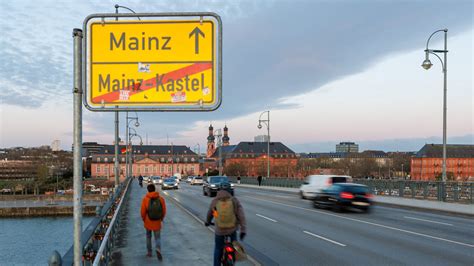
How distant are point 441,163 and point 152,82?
16710 centimetres

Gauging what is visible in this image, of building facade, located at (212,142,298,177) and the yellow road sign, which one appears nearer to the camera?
the yellow road sign

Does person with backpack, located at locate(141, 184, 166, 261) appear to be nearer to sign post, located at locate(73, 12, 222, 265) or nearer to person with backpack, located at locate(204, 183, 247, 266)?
person with backpack, located at locate(204, 183, 247, 266)

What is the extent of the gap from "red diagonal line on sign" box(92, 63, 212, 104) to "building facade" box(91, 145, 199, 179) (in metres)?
168

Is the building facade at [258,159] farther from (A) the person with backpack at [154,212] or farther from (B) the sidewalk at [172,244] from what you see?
(A) the person with backpack at [154,212]

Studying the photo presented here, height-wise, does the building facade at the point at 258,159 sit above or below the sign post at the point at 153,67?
below

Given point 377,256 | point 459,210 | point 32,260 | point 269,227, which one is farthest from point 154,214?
point 32,260

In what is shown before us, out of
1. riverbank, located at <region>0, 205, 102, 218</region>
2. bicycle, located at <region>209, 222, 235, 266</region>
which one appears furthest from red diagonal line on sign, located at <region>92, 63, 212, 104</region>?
riverbank, located at <region>0, 205, 102, 218</region>

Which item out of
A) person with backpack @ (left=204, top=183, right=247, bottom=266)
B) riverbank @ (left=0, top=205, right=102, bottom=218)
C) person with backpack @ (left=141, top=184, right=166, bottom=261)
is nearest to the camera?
person with backpack @ (left=204, top=183, right=247, bottom=266)

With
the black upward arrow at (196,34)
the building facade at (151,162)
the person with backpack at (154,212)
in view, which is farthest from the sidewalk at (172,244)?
the building facade at (151,162)

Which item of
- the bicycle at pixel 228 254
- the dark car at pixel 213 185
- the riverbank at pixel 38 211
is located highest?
the bicycle at pixel 228 254

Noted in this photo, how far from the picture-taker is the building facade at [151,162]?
176m

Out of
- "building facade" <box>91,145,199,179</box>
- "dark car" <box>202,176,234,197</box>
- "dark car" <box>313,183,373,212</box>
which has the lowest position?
"building facade" <box>91,145,199,179</box>

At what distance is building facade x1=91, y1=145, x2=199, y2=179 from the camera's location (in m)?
176

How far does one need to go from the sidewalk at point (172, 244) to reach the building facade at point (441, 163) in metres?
153
